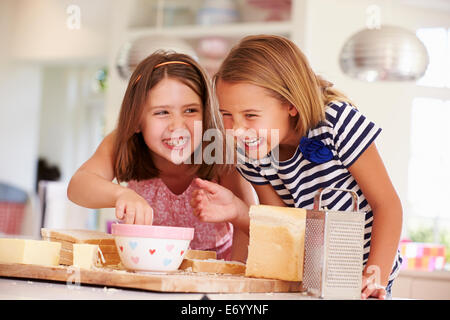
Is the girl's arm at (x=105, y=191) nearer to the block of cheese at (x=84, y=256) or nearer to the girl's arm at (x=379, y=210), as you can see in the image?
the block of cheese at (x=84, y=256)

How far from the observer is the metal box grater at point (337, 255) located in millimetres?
836

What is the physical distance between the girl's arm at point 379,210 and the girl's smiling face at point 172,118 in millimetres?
347

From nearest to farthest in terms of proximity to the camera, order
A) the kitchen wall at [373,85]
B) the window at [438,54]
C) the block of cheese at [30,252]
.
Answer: the block of cheese at [30,252] < the kitchen wall at [373,85] < the window at [438,54]

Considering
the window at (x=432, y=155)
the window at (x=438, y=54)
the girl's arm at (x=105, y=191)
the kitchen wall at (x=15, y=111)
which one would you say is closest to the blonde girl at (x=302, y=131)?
the girl's arm at (x=105, y=191)

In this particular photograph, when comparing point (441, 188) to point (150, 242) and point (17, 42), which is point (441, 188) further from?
point (150, 242)

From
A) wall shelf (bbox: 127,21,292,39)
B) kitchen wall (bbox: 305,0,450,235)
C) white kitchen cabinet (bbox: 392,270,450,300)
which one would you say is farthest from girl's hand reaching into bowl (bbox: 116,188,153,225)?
kitchen wall (bbox: 305,0,450,235)

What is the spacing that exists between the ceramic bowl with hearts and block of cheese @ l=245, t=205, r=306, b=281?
0.11 meters

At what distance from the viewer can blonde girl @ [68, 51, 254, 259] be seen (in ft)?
4.12

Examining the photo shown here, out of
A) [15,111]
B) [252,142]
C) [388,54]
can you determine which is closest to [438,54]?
[388,54]

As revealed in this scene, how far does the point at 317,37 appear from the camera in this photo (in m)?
4.62

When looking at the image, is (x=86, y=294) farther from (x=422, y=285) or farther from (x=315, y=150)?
(x=422, y=285)
